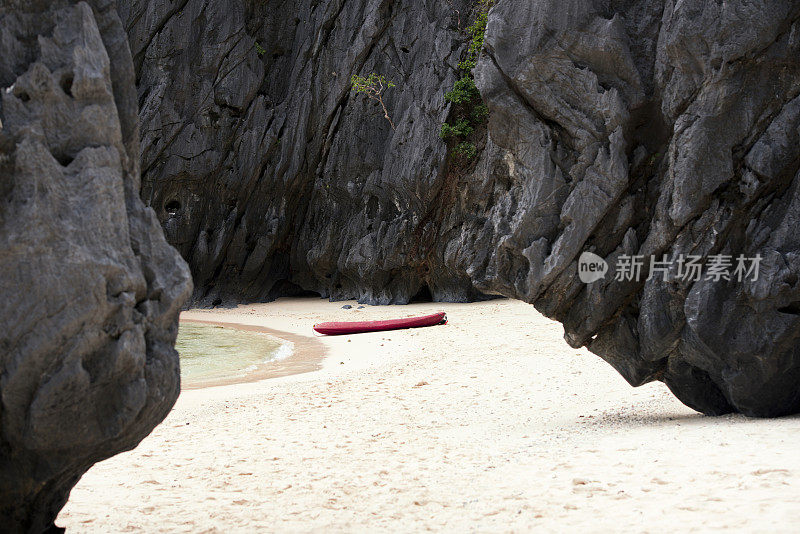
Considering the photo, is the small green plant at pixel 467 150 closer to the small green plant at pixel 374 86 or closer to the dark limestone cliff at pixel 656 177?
the small green plant at pixel 374 86

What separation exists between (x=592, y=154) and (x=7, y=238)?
5.54m

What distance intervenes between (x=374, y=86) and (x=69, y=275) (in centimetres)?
2314

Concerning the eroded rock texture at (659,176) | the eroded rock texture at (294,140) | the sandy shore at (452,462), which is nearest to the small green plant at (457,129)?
the eroded rock texture at (294,140)

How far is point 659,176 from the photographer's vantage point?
6.65m

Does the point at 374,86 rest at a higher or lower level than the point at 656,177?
higher

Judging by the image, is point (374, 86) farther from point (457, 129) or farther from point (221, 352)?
point (221, 352)

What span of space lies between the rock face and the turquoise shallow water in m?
8.19

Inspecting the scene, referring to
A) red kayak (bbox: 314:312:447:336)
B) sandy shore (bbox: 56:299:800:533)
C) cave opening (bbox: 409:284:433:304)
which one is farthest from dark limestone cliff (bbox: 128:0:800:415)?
cave opening (bbox: 409:284:433:304)

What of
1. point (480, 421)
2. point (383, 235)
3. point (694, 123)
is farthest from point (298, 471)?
point (383, 235)

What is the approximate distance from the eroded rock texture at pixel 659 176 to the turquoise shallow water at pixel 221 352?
6.87 metres

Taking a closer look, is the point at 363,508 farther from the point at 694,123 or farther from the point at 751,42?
the point at 751,42

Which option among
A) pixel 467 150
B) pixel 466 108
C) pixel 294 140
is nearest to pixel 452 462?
pixel 467 150

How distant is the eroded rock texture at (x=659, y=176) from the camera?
19.6 feet

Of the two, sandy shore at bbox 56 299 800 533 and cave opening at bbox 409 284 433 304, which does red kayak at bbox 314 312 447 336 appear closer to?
sandy shore at bbox 56 299 800 533
